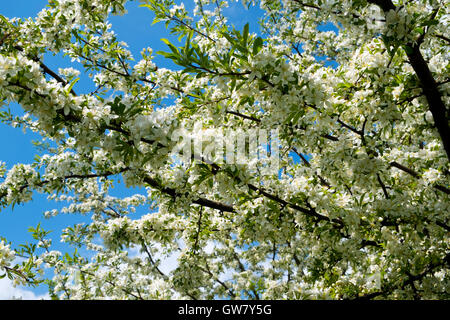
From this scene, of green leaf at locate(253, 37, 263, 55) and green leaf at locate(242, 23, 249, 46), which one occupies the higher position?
green leaf at locate(242, 23, 249, 46)

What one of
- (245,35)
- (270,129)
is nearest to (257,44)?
(245,35)

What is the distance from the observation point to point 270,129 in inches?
153

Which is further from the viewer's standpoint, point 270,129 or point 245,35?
point 270,129

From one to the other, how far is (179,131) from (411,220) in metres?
2.85

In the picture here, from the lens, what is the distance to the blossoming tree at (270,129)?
2.59 m

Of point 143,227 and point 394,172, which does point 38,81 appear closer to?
point 143,227

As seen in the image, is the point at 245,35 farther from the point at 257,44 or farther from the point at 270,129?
the point at 270,129

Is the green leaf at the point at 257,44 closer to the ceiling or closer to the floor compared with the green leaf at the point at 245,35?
closer to the floor

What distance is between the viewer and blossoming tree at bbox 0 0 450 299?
2588 millimetres

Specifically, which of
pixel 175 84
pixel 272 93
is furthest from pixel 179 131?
pixel 175 84

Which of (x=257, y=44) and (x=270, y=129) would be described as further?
(x=270, y=129)
